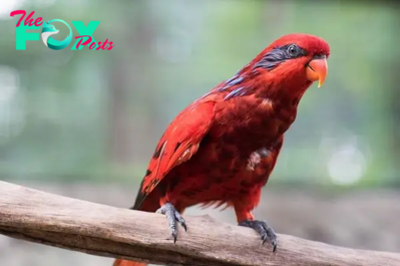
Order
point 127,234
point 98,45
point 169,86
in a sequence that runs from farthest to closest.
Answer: point 169,86 → point 98,45 → point 127,234

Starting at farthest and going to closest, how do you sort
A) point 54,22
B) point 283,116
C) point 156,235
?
1. point 54,22
2. point 283,116
3. point 156,235

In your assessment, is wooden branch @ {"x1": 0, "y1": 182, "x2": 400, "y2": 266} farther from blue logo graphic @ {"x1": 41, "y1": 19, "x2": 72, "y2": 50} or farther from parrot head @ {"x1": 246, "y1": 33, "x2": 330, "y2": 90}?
blue logo graphic @ {"x1": 41, "y1": 19, "x2": 72, "y2": 50}

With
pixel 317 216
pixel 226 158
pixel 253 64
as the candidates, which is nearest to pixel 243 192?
pixel 226 158

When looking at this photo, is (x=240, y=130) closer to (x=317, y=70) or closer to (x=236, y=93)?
(x=236, y=93)

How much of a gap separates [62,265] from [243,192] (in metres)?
1.07

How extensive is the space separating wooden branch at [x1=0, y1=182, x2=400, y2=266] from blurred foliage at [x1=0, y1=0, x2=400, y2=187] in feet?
3.35

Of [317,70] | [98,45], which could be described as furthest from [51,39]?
[317,70]

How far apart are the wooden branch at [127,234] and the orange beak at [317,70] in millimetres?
452

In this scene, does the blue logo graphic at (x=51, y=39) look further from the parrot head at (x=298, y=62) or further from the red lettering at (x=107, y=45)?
the parrot head at (x=298, y=62)

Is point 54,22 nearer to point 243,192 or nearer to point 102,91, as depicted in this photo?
point 102,91

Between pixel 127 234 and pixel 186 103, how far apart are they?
3.79 ft

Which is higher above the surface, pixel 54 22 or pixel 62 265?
pixel 54 22

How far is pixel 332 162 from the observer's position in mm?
2203

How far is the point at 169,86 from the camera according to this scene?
7.14 feet
